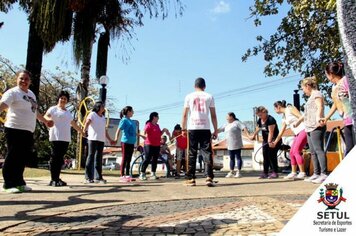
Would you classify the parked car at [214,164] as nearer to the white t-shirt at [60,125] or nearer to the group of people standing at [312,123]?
the group of people standing at [312,123]

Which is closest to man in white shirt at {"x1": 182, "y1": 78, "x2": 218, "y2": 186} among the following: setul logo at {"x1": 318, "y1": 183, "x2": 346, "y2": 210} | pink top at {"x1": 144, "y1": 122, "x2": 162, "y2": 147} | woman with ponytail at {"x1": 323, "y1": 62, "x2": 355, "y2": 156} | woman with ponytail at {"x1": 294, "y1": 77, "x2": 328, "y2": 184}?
woman with ponytail at {"x1": 294, "y1": 77, "x2": 328, "y2": 184}

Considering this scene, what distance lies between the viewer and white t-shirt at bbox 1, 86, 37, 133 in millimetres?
6004

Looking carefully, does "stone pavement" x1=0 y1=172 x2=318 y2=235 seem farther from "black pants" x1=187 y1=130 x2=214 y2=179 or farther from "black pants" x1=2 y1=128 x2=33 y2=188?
"black pants" x1=187 y1=130 x2=214 y2=179

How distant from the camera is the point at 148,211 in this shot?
4570 millimetres

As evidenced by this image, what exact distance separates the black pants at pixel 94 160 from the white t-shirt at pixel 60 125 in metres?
0.85

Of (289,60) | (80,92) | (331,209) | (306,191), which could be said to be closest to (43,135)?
(80,92)

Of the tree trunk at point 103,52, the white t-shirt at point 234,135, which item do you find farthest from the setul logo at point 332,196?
the tree trunk at point 103,52

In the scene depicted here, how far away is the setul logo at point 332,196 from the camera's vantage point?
5.96 ft

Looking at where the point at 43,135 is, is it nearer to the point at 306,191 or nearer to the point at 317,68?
the point at 317,68

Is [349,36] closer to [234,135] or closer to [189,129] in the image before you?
[189,129]

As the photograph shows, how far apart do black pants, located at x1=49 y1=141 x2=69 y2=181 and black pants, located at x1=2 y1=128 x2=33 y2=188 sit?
1.01 meters

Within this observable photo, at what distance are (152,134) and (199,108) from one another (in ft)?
9.39

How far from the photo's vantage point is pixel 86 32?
15312mm

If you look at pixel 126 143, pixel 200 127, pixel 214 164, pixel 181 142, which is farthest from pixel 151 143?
pixel 214 164
